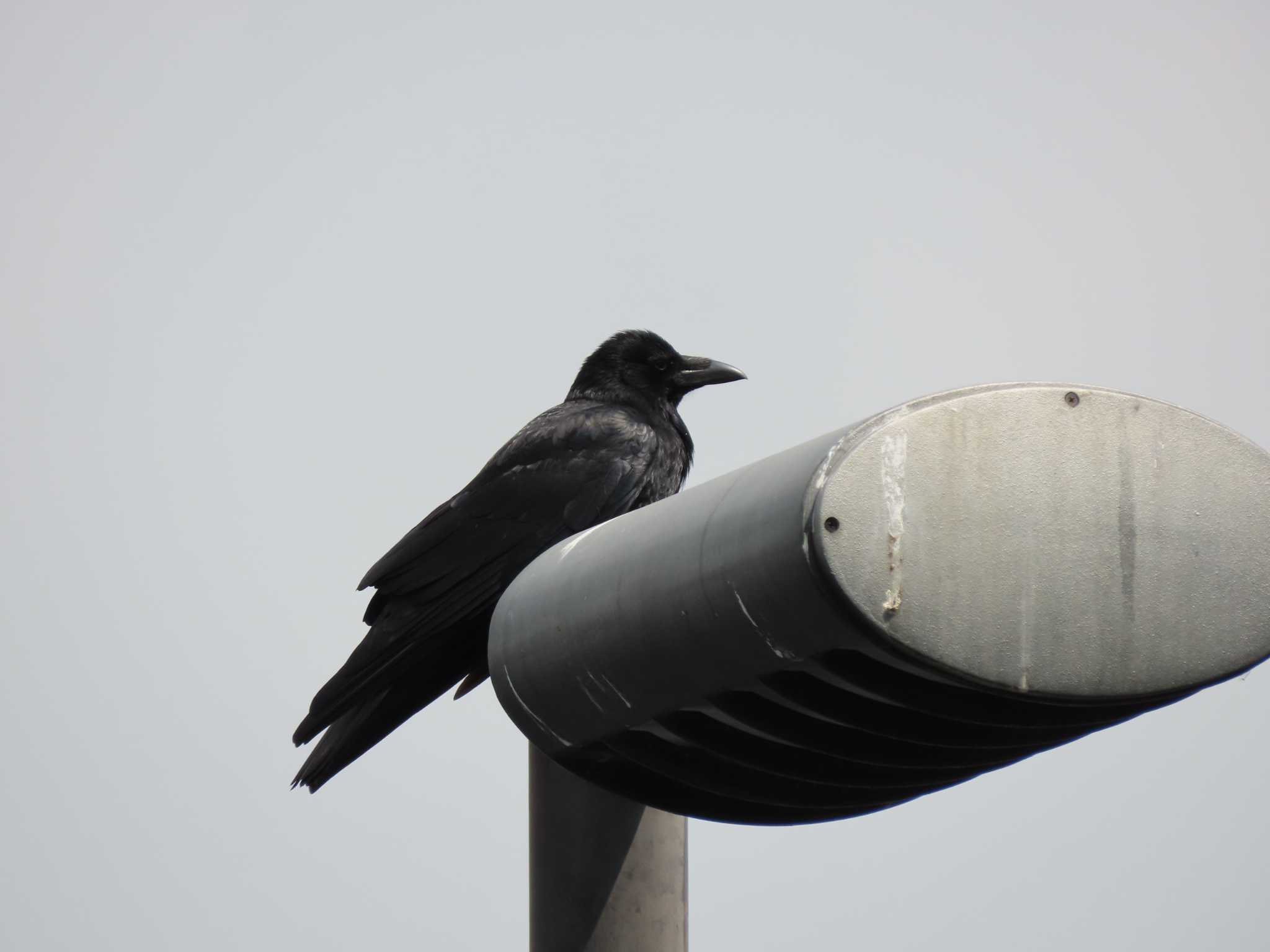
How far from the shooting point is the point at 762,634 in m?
2.15

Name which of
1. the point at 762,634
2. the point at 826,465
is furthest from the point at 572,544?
the point at 826,465

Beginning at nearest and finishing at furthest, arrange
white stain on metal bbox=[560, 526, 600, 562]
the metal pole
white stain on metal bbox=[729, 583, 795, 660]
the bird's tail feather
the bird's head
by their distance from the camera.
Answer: white stain on metal bbox=[729, 583, 795, 660] → white stain on metal bbox=[560, 526, 600, 562] → the metal pole → the bird's tail feather → the bird's head

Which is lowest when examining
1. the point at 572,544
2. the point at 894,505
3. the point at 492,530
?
the point at 894,505

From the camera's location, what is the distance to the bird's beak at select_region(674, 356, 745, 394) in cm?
707

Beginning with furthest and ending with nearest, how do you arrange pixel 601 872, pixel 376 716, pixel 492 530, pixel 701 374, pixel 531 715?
pixel 701 374
pixel 492 530
pixel 376 716
pixel 601 872
pixel 531 715

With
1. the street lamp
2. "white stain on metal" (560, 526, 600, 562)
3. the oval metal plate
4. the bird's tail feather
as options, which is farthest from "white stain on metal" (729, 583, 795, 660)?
the bird's tail feather

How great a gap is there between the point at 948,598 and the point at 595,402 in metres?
4.80

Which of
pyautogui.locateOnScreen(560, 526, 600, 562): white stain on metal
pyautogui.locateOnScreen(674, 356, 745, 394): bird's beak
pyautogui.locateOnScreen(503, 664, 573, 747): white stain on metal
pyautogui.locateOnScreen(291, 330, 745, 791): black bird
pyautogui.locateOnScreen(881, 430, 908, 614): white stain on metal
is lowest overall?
pyautogui.locateOnScreen(503, 664, 573, 747): white stain on metal

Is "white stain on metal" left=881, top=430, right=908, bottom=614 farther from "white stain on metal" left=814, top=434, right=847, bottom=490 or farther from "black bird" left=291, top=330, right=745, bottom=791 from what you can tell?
"black bird" left=291, top=330, right=745, bottom=791

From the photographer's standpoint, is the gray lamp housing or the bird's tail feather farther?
the bird's tail feather

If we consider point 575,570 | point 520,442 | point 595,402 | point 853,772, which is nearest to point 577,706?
point 575,570

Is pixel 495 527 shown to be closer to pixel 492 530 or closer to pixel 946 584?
pixel 492 530

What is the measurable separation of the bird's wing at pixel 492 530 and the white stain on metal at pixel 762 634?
9.45ft

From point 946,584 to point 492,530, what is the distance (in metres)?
3.80
